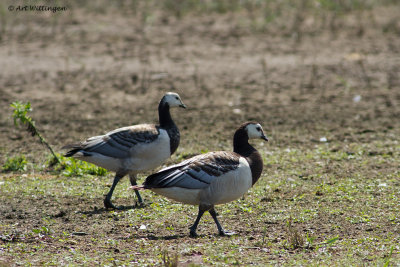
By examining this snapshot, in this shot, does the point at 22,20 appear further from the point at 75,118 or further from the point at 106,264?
the point at 106,264

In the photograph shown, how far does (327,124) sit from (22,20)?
35.4ft

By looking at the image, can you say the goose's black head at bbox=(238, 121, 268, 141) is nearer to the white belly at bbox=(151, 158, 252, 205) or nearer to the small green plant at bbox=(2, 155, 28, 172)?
the white belly at bbox=(151, 158, 252, 205)

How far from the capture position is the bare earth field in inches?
297

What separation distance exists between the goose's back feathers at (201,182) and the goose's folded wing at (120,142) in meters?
1.58

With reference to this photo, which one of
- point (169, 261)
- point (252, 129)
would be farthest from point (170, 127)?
point (169, 261)

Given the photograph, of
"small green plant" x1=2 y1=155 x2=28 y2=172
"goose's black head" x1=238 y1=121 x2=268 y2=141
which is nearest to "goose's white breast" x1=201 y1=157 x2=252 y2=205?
"goose's black head" x1=238 y1=121 x2=268 y2=141

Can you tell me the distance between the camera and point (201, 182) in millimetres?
7867

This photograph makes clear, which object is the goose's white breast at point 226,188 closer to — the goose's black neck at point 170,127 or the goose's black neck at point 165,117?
the goose's black neck at point 170,127

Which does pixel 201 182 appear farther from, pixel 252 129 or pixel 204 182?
pixel 252 129

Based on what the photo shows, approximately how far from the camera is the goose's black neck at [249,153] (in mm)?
8367

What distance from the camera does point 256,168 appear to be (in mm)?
8367

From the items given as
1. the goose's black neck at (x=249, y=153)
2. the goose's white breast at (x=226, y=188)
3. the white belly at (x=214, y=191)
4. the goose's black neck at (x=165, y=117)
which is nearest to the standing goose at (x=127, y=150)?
the goose's black neck at (x=165, y=117)

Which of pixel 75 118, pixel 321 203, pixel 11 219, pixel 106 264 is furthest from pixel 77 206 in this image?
pixel 75 118

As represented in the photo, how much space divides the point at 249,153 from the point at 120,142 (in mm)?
2050
